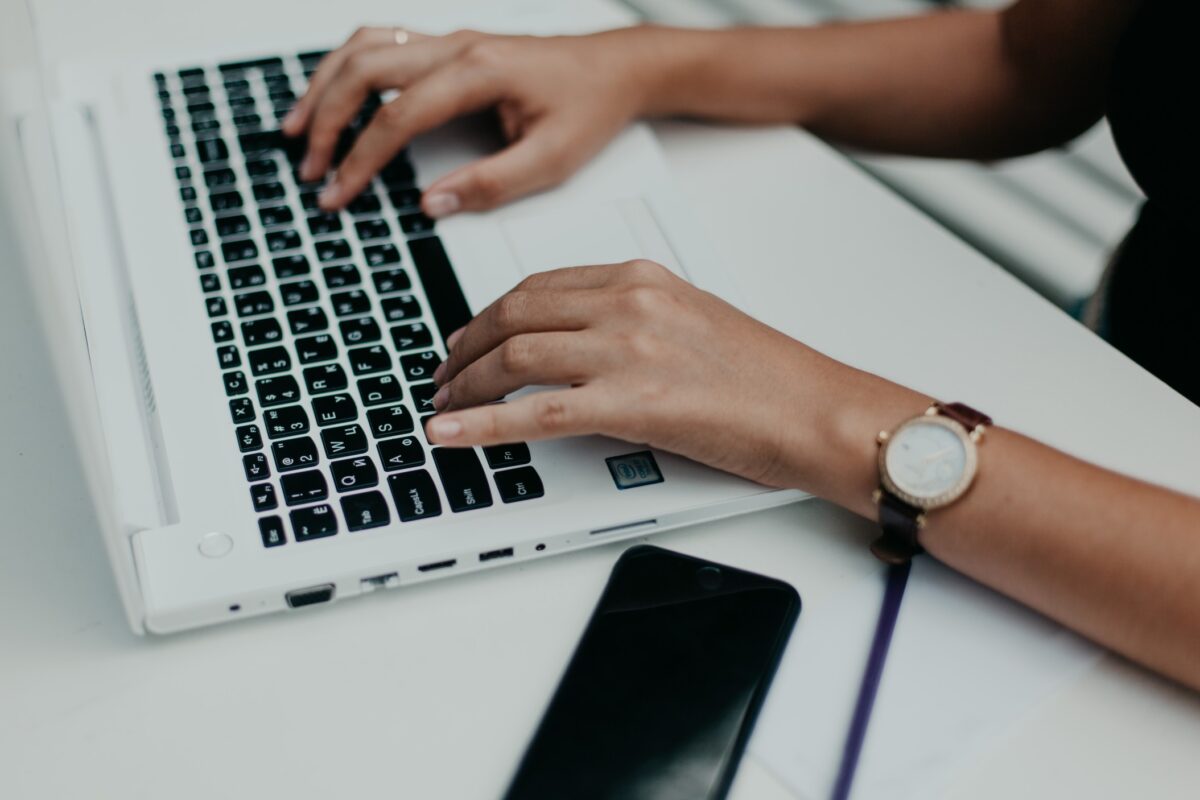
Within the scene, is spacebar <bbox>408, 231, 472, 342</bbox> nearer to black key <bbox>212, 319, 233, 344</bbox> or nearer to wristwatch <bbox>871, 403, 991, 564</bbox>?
black key <bbox>212, 319, 233, 344</bbox>

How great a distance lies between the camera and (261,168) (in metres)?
0.70

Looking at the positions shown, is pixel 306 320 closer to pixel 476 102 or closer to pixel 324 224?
pixel 324 224

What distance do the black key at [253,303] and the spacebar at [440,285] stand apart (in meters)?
0.09

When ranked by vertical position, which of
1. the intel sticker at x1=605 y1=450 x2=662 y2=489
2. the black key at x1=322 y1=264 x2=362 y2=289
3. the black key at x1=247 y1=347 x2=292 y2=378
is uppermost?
the black key at x1=322 y1=264 x2=362 y2=289

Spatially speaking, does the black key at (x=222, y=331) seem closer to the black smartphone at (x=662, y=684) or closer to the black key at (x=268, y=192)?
the black key at (x=268, y=192)

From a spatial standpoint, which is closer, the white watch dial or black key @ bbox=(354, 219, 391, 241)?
the white watch dial

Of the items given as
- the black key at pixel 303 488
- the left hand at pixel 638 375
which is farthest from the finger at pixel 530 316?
the black key at pixel 303 488

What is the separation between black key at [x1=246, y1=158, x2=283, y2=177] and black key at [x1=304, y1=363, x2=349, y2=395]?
0.19m

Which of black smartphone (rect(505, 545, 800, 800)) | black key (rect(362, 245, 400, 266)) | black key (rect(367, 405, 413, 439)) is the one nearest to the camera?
black smartphone (rect(505, 545, 800, 800))

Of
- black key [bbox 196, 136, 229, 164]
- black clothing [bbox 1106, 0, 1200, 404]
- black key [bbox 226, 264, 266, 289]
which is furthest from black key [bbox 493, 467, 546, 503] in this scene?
black clothing [bbox 1106, 0, 1200, 404]

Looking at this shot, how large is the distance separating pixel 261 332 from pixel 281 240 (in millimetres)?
87

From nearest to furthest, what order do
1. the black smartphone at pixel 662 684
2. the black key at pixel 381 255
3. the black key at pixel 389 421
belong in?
the black smartphone at pixel 662 684 < the black key at pixel 389 421 < the black key at pixel 381 255

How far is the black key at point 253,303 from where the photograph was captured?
0.60 metres

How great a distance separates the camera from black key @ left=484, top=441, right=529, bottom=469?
1.73 feet
